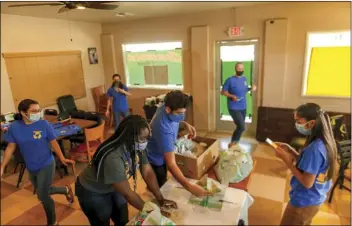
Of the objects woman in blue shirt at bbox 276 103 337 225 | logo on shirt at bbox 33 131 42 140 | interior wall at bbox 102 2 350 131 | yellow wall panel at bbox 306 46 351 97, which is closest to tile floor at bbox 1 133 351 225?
logo on shirt at bbox 33 131 42 140

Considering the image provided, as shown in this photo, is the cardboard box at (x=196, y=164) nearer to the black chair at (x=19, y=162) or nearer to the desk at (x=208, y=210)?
the desk at (x=208, y=210)

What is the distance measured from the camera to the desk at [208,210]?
1278mm

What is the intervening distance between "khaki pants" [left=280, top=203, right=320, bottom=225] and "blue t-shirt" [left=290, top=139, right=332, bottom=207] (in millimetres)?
32

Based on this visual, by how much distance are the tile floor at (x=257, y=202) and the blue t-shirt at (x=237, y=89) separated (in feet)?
2.40

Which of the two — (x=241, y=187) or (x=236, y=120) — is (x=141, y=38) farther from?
(x=241, y=187)

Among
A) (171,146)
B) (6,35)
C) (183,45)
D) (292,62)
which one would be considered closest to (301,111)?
(171,146)

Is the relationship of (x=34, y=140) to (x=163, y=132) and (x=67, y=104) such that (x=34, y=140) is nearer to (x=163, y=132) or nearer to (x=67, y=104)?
(x=67, y=104)

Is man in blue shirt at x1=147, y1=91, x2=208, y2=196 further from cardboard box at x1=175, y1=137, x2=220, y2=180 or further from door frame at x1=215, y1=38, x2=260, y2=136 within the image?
door frame at x1=215, y1=38, x2=260, y2=136

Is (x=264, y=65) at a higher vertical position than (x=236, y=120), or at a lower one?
higher

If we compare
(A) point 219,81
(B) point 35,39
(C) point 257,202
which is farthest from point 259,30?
(B) point 35,39

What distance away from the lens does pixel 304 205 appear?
59.2 inches

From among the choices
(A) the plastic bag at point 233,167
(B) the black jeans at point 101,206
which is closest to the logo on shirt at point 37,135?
(B) the black jeans at point 101,206

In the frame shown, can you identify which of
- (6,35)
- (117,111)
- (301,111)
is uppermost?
(6,35)

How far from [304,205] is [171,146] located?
895mm
